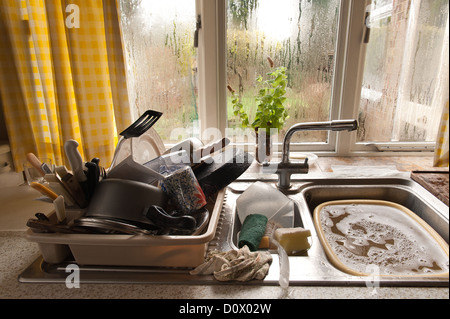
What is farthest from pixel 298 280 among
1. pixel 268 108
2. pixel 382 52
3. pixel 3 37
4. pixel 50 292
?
pixel 3 37

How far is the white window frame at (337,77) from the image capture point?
131cm

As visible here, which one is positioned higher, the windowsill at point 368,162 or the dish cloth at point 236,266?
the dish cloth at point 236,266

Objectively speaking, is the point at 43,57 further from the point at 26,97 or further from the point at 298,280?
the point at 298,280

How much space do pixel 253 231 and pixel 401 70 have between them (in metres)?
1.04

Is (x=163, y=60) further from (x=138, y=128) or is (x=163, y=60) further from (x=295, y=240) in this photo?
(x=295, y=240)

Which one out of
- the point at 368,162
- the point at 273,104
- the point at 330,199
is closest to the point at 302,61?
the point at 273,104

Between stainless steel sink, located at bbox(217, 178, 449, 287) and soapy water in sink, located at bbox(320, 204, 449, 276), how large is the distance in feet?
0.16

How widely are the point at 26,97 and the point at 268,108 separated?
94cm

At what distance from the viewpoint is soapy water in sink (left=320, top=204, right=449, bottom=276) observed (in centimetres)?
67

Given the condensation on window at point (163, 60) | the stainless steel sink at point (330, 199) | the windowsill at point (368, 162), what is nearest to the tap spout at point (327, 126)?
the stainless steel sink at point (330, 199)

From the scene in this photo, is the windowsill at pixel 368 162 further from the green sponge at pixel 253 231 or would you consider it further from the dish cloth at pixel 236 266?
the dish cloth at pixel 236 266

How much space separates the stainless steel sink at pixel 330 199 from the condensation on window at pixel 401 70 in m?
0.35

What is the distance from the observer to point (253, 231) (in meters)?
0.78

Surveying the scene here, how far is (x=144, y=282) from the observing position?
2.06 feet
